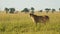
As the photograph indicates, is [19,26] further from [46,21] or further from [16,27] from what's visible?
[46,21]

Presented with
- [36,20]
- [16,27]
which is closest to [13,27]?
[16,27]

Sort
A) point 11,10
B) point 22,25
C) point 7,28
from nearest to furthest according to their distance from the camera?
1. point 7,28
2. point 22,25
3. point 11,10

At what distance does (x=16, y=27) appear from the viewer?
1334 cm

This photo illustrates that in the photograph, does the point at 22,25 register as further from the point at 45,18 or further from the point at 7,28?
the point at 45,18

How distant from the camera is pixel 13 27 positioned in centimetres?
1320

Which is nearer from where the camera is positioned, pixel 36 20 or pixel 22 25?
pixel 22 25

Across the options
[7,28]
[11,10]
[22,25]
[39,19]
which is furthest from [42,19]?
[11,10]

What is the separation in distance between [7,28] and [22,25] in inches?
52.5

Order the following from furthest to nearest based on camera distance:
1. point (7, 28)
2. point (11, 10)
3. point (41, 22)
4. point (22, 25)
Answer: point (11, 10), point (41, 22), point (22, 25), point (7, 28)

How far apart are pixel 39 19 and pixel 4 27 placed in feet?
13.6

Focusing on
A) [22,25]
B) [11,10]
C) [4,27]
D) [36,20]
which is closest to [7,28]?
[4,27]

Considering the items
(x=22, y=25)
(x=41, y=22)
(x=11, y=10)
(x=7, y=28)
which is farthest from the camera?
(x=11, y=10)

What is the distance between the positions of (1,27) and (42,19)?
4.56 metres

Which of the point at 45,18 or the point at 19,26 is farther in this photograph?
the point at 45,18
